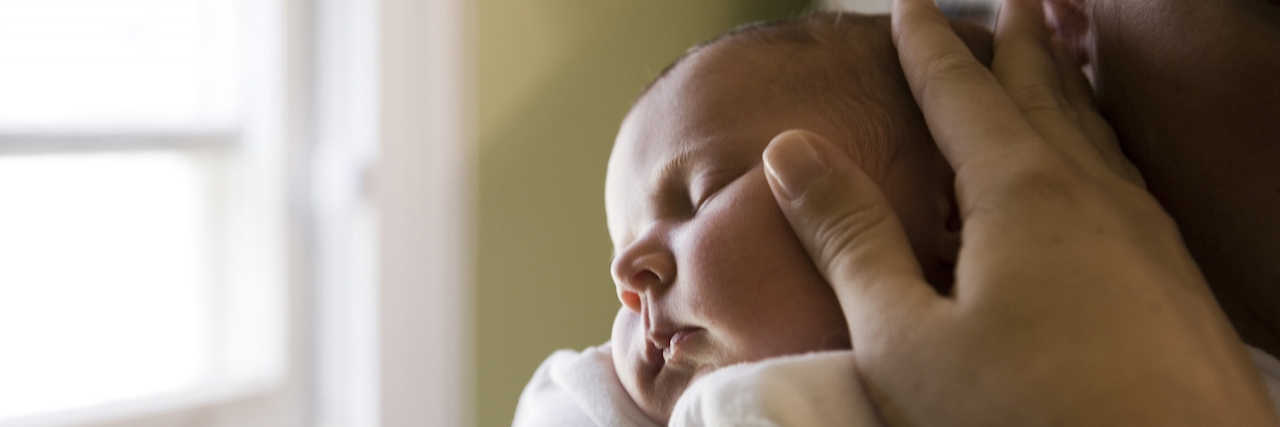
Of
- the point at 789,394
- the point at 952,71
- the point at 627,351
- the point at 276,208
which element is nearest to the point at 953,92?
the point at 952,71

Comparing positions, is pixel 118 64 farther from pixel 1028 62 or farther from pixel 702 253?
pixel 1028 62

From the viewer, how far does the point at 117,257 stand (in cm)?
156

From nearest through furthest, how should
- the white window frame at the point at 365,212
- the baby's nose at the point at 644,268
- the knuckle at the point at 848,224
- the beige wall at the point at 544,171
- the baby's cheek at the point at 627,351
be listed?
the knuckle at the point at 848,224 < the baby's nose at the point at 644,268 < the baby's cheek at the point at 627,351 < the white window frame at the point at 365,212 < the beige wall at the point at 544,171

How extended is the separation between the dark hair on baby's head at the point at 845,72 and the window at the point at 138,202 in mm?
1085

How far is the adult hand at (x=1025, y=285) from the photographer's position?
1.43 ft

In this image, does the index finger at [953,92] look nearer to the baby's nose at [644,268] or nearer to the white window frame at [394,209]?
the baby's nose at [644,268]

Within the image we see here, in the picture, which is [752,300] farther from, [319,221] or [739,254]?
[319,221]

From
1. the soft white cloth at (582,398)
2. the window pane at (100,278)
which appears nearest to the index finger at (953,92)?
the soft white cloth at (582,398)

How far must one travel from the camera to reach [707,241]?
0.65m

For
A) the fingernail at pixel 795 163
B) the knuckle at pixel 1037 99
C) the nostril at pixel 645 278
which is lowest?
the nostril at pixel 645 278

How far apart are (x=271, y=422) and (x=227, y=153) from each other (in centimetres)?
50

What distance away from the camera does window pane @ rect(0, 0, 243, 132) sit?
4.63 ft

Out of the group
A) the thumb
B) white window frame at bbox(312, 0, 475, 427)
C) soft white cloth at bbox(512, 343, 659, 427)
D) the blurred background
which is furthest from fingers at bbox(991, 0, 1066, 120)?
white window frame at bbox(312, 0, 475, 427)

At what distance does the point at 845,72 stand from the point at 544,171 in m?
1.14
